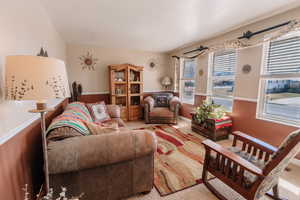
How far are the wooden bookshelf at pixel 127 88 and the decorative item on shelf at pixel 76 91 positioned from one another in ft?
2.74

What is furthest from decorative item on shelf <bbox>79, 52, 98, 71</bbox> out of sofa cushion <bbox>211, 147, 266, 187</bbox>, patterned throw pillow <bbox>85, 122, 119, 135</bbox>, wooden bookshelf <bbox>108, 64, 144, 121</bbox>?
sofa cushion <bbox>211, 147, 266, 187</bbox>

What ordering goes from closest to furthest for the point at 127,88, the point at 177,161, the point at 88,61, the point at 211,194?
1. the point at 211,194
2. the point at 177,161
3. the point at 88,61
4. the point at 127,88

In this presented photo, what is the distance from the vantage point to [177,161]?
6.75ft

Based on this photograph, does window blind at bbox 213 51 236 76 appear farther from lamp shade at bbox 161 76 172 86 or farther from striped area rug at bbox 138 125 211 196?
lamp shade at bbox 161 76 172 86

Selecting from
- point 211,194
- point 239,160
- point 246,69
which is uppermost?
point 246,69

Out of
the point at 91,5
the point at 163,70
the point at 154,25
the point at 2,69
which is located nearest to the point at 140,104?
the point at 163,70

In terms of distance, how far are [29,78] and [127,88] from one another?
3347 mm

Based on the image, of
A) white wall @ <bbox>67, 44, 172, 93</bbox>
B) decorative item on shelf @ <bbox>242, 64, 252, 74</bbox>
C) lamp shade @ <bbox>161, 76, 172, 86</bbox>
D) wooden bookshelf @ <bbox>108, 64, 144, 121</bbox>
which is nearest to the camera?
decorative item on shelf @ <bbox>242, 64, 252, 74</bbox>

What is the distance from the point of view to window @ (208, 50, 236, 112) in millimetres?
2889

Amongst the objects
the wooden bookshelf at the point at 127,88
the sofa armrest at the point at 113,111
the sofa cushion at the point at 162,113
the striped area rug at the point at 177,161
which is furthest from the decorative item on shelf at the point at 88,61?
the striped area rug at the point at 177,161

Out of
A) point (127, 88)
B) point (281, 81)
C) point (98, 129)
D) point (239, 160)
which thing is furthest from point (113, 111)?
point (281, 81)

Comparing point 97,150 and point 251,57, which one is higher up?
point 251,57

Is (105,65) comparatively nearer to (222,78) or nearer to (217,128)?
(222,78)

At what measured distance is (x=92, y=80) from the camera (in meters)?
3.97
